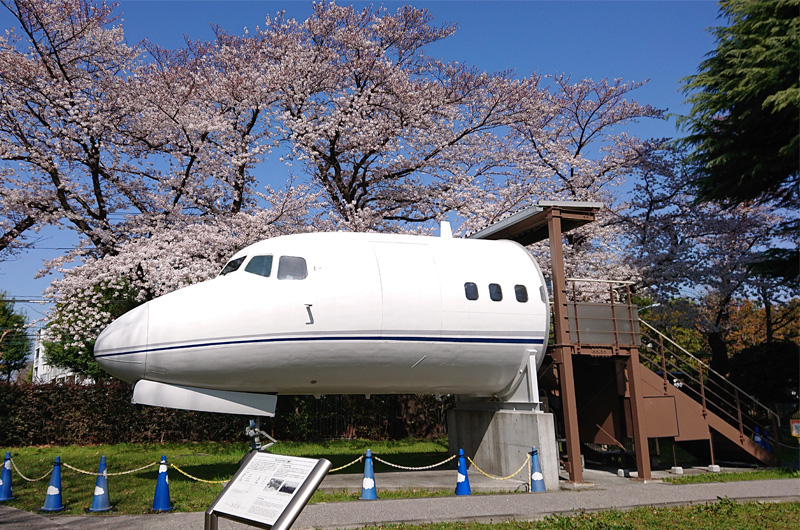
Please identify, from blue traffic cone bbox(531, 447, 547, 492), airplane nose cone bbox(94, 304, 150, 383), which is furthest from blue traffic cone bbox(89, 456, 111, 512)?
blue traffic cone bbox(531, 447, 547, 492)

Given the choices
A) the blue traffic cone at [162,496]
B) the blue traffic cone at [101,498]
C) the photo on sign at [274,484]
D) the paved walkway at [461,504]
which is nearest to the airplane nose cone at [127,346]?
the blue traffic cone at [101,498]

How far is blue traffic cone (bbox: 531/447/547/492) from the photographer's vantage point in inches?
510

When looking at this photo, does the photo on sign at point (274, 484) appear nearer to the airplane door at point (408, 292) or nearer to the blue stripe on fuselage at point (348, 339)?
the blue stripe on fuselage at point (348, 339)

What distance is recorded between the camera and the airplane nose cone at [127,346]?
11523mm

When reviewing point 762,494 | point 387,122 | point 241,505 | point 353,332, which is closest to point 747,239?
point 387,122

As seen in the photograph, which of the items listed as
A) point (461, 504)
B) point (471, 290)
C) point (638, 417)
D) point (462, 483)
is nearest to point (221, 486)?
point (462, 483)

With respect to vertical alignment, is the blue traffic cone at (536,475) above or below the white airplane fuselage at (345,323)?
below

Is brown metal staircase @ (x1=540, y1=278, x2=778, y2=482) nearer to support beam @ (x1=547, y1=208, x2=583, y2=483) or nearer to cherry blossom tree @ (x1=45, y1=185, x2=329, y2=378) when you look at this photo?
support beam @ (x1=547, y1=208, x2=583, y2=483)

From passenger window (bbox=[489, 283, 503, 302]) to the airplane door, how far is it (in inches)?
52.2

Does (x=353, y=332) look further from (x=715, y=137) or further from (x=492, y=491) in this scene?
(x=715, y=137)

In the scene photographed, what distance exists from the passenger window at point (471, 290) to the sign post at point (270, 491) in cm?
789

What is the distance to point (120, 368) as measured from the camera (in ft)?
38.4

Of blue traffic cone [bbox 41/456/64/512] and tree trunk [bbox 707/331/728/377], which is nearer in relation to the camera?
blue traffic cone [bbox 41/456/64/512]

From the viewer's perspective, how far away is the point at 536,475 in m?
13.0
